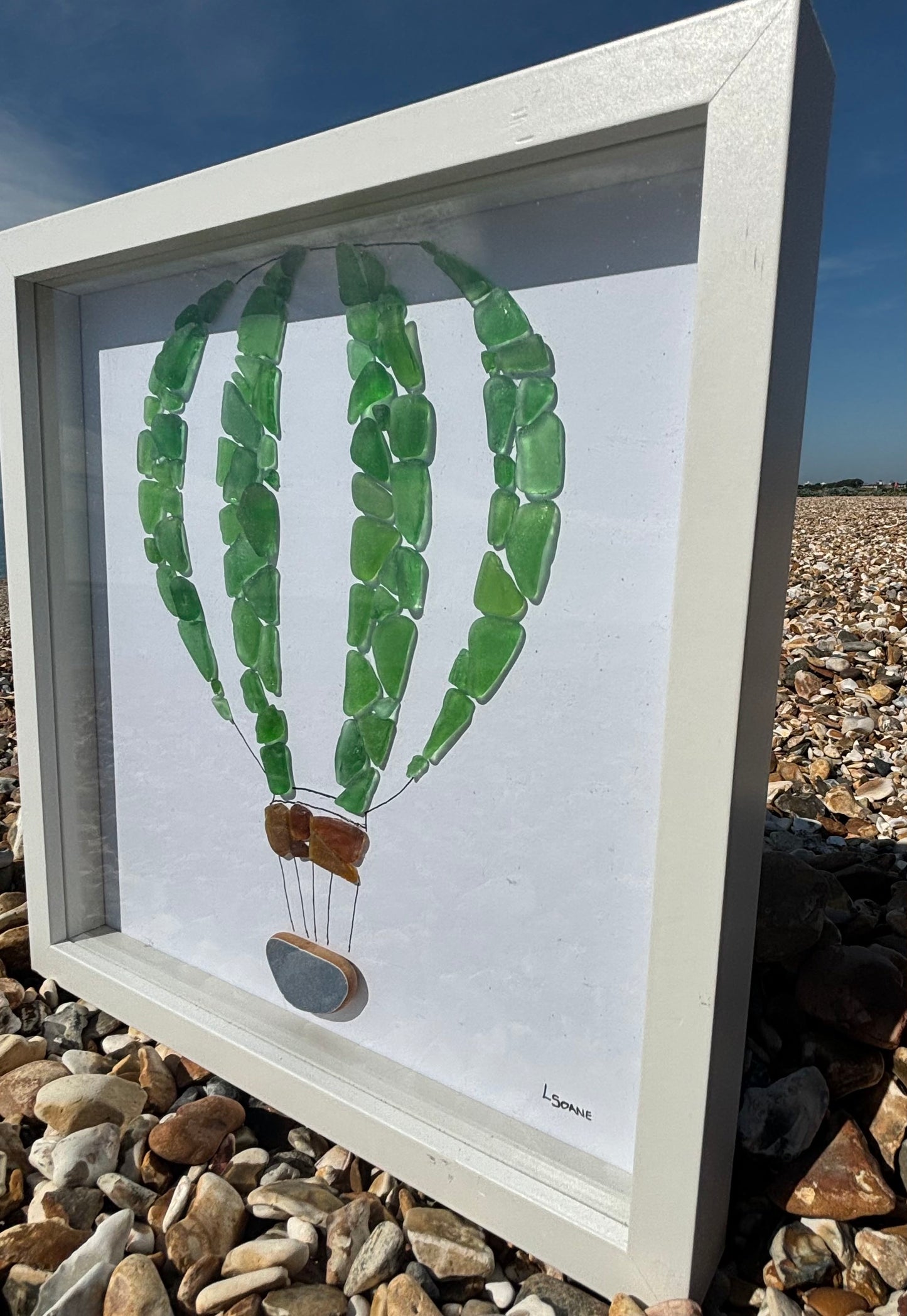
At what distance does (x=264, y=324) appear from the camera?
110 cm

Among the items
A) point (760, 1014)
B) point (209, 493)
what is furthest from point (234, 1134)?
point (209, 493)

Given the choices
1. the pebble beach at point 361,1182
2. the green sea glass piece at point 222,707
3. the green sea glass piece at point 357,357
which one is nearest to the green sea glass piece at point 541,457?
the green sea glass piece at point 357,357

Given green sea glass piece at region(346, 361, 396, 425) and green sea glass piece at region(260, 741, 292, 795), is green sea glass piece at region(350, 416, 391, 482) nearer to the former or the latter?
green sea glass piece at region(346, 361, 396, 425)

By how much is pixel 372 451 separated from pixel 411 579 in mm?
142

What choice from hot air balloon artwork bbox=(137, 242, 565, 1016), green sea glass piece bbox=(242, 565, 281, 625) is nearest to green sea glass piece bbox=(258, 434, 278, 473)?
hot air balloon artwork bbox=(137, 242, 565, 1016)

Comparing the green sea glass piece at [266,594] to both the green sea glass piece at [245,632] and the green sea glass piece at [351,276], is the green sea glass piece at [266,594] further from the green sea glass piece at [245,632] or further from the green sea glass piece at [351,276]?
the green sea glass piece at [351,276]

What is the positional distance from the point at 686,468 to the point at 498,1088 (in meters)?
0.69

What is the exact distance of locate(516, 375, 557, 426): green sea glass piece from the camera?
2.94ft

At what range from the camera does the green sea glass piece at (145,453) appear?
1250 mm

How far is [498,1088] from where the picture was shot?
1.05 meters

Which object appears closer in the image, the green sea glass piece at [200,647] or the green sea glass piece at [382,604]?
the green sea glass piece at [382,604]

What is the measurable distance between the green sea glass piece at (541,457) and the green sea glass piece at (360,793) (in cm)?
38

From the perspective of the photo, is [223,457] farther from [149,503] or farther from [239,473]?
[149,503]
